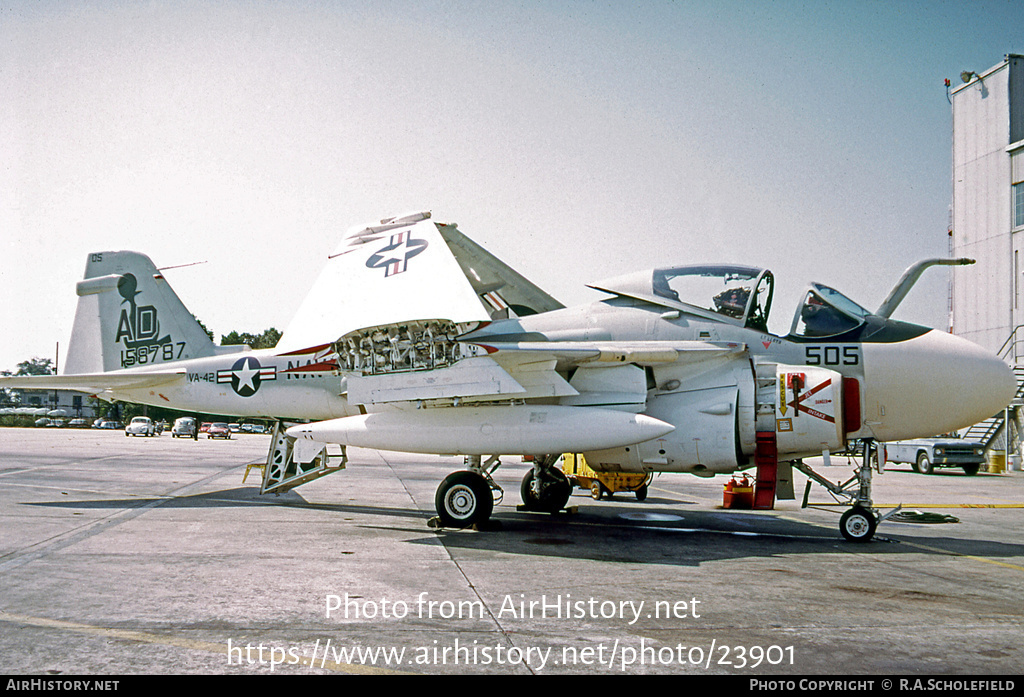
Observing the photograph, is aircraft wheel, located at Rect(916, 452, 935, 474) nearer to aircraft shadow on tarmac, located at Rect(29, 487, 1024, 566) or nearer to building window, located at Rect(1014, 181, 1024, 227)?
building window, located at Rect(1014, 181, 1024, 227)

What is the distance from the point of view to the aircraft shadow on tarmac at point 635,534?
29.7 ft

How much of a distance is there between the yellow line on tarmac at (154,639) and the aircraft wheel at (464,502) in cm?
563

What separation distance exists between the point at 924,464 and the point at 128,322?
2701cm

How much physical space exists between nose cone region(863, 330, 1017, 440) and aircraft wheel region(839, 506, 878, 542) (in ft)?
3.71

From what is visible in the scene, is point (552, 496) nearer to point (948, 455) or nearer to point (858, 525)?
point (858, 525)

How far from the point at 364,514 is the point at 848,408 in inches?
304

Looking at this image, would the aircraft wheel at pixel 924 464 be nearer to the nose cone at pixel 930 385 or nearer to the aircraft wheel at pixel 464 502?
the nose cone at pixel 930 385

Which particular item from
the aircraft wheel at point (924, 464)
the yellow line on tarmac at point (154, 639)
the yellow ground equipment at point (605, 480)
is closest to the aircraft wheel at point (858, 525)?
the yellow ground equipment at point (605, 480)

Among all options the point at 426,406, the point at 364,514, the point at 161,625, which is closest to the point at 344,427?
the point at 426,406

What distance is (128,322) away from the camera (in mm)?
14859

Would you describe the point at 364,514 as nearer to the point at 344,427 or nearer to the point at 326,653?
the point at 344,427

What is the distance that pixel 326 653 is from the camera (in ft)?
15.5

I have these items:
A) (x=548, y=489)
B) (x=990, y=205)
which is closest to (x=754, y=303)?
(x=548, y=489)

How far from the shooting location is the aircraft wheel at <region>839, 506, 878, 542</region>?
9.90 metres
